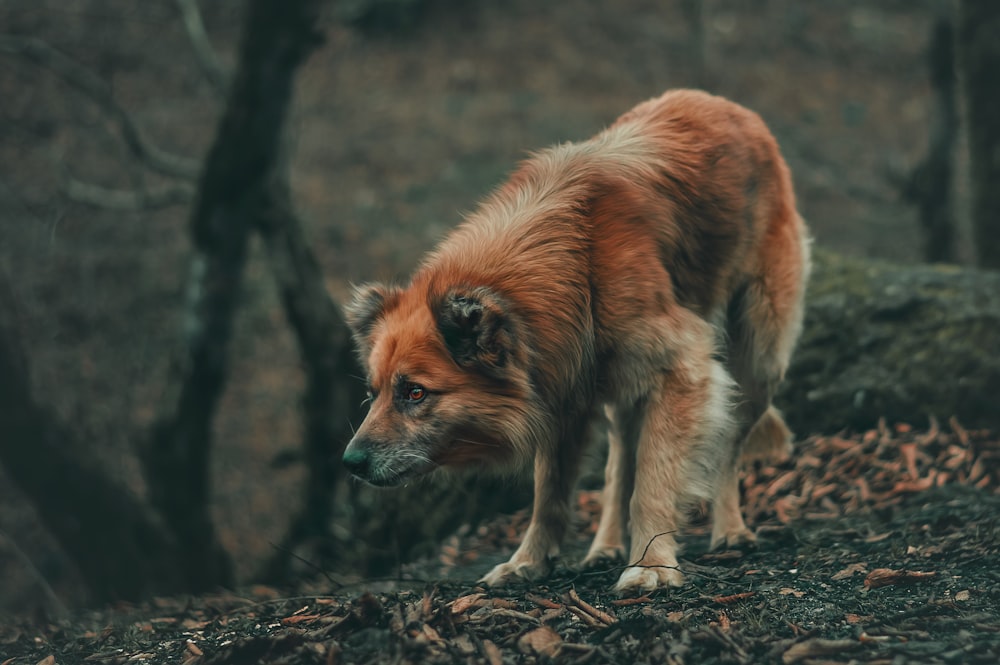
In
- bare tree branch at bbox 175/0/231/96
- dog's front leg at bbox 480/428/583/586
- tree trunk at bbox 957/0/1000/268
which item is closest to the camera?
dog's front leg at bbox 480/428/583/586

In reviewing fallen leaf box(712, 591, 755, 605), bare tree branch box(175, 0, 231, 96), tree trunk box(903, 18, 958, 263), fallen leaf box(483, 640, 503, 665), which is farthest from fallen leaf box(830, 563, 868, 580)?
bare tree branch box(175, 0, 231, 96)

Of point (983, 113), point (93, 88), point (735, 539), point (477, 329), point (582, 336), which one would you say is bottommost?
point (735, 539)

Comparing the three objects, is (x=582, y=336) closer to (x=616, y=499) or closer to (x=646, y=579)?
(x=646, y=579)

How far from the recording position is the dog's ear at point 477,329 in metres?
5.07

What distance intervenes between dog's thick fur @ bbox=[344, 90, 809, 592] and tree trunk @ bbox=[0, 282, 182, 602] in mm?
4919

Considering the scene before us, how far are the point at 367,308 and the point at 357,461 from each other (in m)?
0.93

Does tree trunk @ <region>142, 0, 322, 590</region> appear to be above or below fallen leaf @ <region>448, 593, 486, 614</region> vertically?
above

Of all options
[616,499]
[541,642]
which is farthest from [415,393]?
[616,499]

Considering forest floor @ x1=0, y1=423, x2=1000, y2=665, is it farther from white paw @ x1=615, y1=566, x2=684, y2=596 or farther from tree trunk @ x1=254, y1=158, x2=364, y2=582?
tree trunk @ x1=254, y1=158, x2=364, y2=582

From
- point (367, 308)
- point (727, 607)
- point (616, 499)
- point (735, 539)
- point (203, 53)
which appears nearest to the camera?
point (727, 607)

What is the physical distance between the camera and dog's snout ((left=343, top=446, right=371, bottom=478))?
514 centimetres

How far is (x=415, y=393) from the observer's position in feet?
17.2

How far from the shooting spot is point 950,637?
408 cm

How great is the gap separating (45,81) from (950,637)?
1748 centimetres
